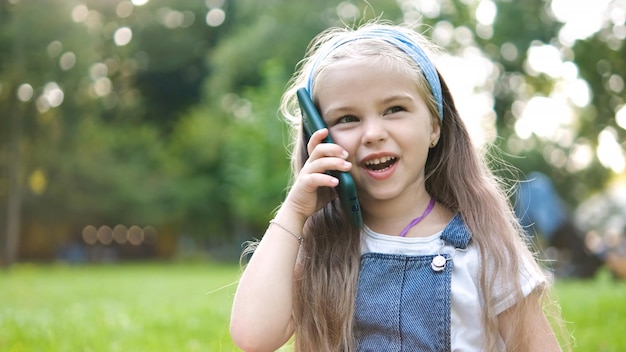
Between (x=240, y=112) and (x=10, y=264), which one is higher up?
(x=240, y=112)

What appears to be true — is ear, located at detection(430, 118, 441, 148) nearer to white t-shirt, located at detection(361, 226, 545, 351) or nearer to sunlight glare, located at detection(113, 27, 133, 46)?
white t-shirt, located at detection(361, 226, 545, 351)

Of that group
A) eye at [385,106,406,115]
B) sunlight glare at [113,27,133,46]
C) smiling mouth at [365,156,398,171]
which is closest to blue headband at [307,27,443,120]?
eye at [385,106,406,115]

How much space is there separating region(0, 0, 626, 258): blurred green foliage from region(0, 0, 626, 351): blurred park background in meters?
0.07

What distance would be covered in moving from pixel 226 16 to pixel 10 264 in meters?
17.5

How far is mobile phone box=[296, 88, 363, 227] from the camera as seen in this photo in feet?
6.79

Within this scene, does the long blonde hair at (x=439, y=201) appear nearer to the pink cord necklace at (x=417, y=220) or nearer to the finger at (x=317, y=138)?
the pink cord necklace at (x=417, y=220)

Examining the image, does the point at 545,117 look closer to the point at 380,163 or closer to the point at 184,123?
the point at 184,123

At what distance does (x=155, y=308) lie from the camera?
7113 mm

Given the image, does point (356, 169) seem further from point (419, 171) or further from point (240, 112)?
point (240, 112)

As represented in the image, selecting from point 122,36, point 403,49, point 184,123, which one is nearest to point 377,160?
point 403,49

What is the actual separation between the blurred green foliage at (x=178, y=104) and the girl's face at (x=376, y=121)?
17.5 metres

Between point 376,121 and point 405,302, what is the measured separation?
528 mm

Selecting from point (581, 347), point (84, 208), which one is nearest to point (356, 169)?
point (581, 347)

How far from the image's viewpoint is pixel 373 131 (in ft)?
6.77
